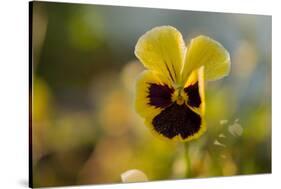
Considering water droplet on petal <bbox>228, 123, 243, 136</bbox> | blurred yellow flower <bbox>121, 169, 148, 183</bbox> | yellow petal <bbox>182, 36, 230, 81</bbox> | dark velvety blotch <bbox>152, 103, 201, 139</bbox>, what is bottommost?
blurred yellow flower <bbox>121, 169, 148, 183</bbox>

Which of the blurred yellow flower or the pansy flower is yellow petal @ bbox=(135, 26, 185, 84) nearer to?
the pansy flower

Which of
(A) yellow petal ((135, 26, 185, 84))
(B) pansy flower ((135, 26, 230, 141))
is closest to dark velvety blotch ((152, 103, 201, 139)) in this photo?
(B) pansy flower ((135, 26, 230, 141))

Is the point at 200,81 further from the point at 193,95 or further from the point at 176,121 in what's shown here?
the point at 176,121

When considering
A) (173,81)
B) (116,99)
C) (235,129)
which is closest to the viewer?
(116,99)

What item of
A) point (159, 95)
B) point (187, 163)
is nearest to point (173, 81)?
point (159, 95)

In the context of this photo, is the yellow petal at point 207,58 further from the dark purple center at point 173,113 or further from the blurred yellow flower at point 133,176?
the blurred yellow flower at point 133,176

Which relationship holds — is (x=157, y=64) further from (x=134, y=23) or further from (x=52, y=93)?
(x=52, y=93)

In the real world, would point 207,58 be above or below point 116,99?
above
